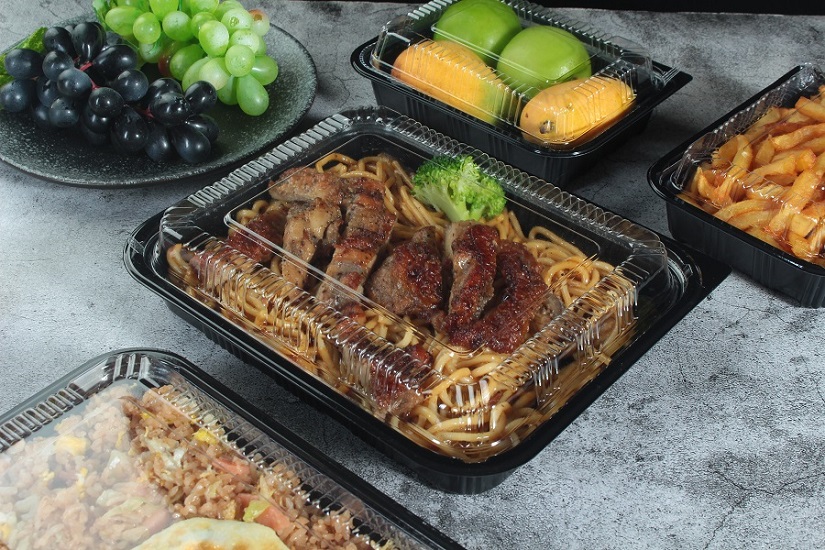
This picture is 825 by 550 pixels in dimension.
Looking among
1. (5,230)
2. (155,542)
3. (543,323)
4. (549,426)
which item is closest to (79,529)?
(155,542)

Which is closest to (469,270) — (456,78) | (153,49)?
(456,78)

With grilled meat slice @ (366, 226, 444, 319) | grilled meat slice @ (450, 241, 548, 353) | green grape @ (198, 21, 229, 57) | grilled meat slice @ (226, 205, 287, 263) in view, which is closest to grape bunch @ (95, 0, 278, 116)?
green grape @ (198, 21, 229, 57)

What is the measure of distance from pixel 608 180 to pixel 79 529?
71.8 inches

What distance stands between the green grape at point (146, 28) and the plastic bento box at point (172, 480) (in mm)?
1342

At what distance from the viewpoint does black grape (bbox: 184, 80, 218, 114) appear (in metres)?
2.70

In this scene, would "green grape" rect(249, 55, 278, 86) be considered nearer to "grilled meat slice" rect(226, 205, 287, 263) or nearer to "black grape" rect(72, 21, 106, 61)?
"black grape" rect(72, 21, 106, 61)

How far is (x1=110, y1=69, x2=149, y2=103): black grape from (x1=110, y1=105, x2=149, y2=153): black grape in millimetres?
42

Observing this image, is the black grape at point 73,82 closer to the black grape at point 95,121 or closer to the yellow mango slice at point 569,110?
the black grape at point 95,121

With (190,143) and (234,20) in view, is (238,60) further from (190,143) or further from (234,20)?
(190,143)

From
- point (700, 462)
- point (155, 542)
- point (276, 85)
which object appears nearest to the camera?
point (155, 542)

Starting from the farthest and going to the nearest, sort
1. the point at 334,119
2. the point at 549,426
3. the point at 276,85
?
the point at 276,85, the point at 334,119, the point at 549,426

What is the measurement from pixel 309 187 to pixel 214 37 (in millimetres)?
791

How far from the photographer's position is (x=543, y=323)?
2062mm

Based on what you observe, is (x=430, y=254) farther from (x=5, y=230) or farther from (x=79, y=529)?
(x=5, y=230)
